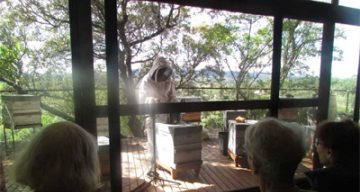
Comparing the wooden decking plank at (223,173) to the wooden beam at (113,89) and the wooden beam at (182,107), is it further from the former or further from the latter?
the wooden beam at (113,89)

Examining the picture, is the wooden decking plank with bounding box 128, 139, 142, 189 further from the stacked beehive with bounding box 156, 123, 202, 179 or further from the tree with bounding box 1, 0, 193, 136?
the tree with bounding box 1, 0, 193, 136

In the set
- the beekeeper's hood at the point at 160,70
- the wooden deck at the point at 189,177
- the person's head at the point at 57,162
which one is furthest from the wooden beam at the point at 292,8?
the wooden deck at the point at 189,177

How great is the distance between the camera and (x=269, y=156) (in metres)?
0.88

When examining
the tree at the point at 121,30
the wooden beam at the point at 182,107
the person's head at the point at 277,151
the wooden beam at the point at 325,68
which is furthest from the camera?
the tree at the point at 121,30

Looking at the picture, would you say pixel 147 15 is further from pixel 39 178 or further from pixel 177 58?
pixel 39 178

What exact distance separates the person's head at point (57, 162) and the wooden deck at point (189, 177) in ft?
5.48

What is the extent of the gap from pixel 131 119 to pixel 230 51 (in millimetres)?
2967

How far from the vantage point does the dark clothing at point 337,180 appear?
106 cm

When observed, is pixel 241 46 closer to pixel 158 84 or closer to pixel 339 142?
pixel 158 84

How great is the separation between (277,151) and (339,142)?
18.2 inches

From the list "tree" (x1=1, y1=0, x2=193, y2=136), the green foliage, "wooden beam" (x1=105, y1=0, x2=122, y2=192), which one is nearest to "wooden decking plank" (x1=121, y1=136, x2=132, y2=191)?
"tree" (x1=1, y1=0, x2=193, y2=136)

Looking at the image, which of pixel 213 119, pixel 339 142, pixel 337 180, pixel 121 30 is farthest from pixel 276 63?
pixel 213 119

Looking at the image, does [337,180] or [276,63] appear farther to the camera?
A: [276,63]

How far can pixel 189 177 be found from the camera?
2.75m
